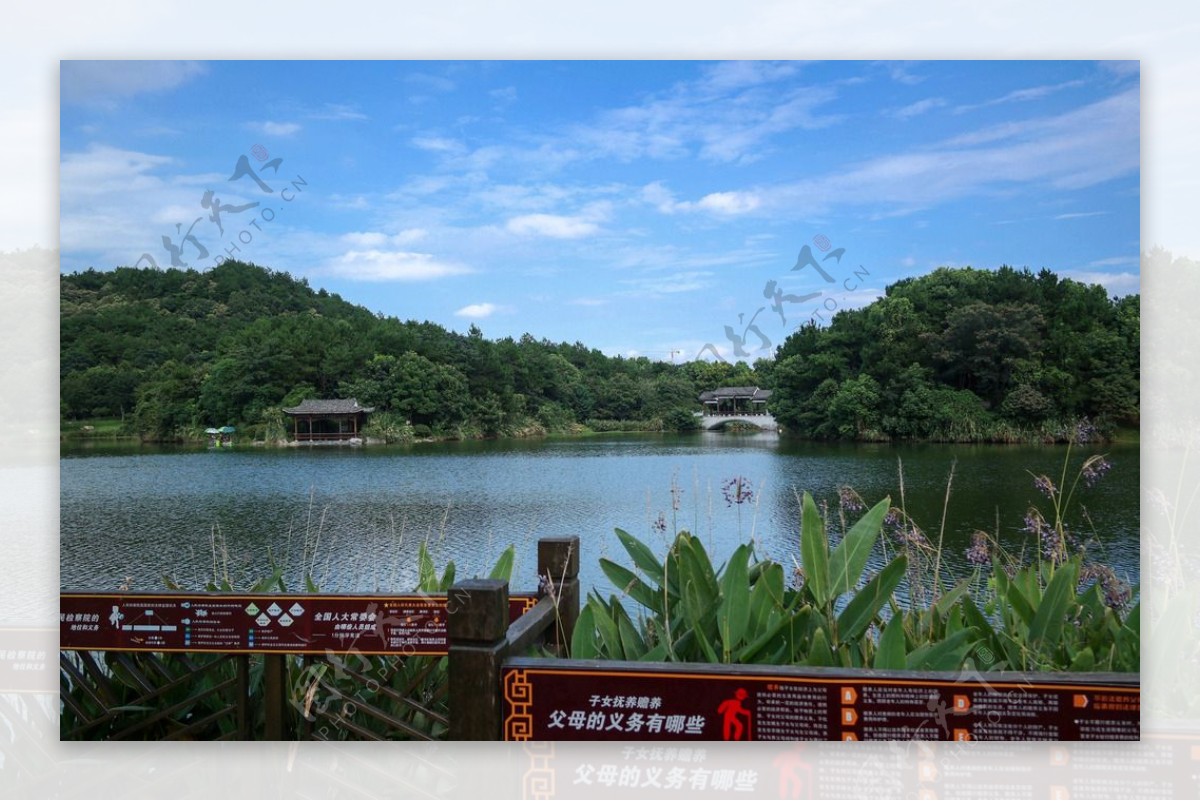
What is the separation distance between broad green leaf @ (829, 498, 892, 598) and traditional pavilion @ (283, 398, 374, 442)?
10.9 feet

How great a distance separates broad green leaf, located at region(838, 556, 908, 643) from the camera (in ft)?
6.09

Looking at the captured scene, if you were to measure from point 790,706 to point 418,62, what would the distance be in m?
2.27

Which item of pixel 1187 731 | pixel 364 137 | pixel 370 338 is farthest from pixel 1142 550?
pixel 370 338

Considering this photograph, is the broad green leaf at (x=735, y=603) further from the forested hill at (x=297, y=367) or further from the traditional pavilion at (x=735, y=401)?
the traditional pavilion at (x=735, y=401)

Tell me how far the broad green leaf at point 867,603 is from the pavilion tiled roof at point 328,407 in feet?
11.2

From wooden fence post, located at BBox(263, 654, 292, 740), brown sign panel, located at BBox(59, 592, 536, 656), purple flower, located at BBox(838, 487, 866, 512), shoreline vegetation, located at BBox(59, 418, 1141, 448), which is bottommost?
wooden fence post, located at BBox(263, 654, 292, 740)

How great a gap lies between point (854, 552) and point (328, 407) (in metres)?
3.52

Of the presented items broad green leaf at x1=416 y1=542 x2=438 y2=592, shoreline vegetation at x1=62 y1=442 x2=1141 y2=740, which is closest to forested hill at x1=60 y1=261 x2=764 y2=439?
broad green leaf at x1=416 y1=542 x2=438 y2=592

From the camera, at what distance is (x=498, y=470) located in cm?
555

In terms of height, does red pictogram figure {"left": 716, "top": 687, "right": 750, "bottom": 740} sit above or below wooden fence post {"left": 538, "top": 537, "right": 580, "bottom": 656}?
below

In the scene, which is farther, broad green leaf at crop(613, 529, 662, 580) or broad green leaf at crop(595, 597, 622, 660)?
broad green leaf at crop(613, 529, 662, 580)

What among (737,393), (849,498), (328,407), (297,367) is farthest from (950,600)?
(328,407)

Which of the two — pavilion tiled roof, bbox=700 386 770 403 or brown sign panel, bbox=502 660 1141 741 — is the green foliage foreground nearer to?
brown sign panel, bbox=502 660 1141 741

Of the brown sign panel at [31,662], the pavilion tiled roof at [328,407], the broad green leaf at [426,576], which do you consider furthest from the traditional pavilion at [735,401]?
the brown sign panel at [31,662]
